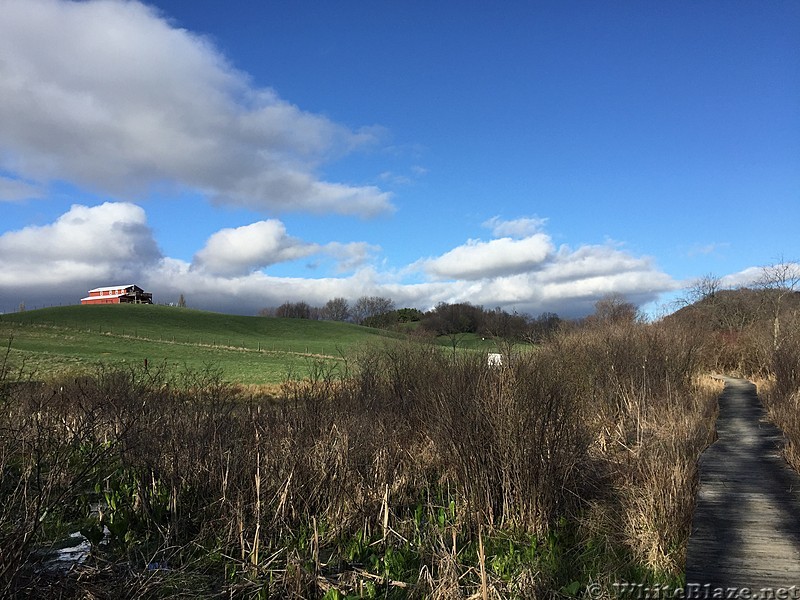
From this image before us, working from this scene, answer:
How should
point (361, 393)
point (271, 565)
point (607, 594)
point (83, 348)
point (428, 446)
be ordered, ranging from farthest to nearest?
point (83, 348)
point (361, 393)
point (428, 446)
point (271, 565)
point (607, 594)

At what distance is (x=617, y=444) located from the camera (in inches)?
448

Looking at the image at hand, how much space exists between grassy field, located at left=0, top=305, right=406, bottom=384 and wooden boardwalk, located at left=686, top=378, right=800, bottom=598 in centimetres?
1074

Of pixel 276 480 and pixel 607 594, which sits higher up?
pixel 276 480

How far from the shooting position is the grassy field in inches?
1329

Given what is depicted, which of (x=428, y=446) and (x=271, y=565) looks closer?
(x=271, y=565)

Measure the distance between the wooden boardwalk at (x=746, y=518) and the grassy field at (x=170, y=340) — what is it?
1074 centimetres

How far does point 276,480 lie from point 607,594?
4025mm

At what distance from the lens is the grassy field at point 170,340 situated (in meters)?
33.8

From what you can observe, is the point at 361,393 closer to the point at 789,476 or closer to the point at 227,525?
the point at 227,525

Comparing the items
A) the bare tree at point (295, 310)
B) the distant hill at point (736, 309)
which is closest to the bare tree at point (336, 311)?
the bare tree at point (295, 310)

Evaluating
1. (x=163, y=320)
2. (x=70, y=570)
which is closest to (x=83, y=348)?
(x=163, y=320)

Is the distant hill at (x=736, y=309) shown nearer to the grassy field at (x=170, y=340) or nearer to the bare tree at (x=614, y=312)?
the bare tree at (x=614, y=312)

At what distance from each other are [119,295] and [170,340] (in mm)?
50559

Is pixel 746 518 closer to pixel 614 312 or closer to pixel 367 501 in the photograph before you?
pixel 367 501
